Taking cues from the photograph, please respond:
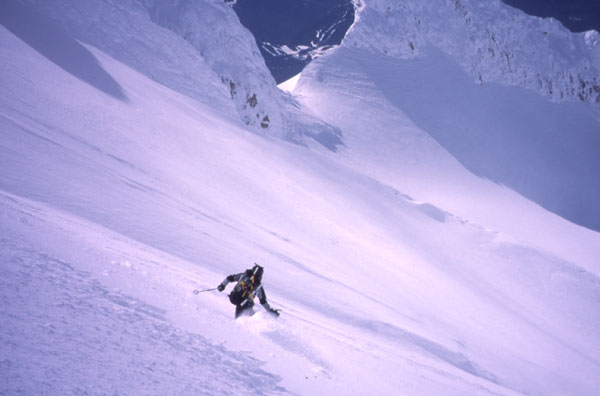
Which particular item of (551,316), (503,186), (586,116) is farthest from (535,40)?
(551,316)

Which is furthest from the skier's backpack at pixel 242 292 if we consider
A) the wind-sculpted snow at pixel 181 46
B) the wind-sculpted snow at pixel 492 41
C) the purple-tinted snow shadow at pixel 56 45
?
the wind-sculpted snow at pixel 492 41

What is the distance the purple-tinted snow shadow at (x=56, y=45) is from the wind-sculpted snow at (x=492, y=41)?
3029 cm

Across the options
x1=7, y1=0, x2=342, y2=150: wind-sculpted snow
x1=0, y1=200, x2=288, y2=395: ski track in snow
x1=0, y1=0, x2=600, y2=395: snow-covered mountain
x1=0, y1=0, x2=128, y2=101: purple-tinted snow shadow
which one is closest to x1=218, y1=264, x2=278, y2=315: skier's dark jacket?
x1=0, y1=0, x2=600, y2=395: snow-covered mountain

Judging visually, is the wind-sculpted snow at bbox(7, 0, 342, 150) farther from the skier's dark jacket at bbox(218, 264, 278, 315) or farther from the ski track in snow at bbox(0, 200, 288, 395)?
the ski track in snow at bbox(0, 200, 288, 395)

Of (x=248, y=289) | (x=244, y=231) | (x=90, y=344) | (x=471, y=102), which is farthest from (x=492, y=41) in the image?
(x=90, y=344)

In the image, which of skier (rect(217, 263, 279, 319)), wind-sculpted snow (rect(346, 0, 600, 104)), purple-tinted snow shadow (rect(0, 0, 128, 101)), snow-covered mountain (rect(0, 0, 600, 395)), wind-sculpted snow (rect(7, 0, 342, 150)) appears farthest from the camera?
wind-sculpted snow (rect(346, 0, 600, 104))

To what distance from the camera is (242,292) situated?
4.09 meters

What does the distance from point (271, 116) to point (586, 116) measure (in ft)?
142

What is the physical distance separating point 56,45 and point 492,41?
4905cm

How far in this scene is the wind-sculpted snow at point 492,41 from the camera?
133 ft

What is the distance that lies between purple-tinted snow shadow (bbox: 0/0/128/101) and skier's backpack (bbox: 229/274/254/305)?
11268mm

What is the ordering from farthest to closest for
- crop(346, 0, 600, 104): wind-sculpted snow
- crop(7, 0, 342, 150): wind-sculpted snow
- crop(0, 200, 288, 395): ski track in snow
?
1. crop(346, 0, 600, 104): wind-sculpted snow
2. crop(7, 0, 342, 150): wind-sculpted snow
3. crop(0, 200, 288, 395): ski track in snow

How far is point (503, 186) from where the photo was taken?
34000mm

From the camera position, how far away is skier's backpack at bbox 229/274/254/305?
405 centimetres
